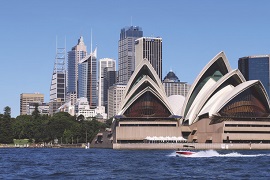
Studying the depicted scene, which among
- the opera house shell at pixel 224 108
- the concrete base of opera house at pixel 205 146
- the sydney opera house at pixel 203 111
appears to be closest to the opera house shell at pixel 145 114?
the sydney opera house at pixel 203 111

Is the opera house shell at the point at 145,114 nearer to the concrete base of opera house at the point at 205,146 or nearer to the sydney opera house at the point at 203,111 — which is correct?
the sydney opera house at the point at 203,111

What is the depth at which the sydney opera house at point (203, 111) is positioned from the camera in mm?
143250

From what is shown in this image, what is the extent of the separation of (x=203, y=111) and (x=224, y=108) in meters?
6.51

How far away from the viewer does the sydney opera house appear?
470 feet

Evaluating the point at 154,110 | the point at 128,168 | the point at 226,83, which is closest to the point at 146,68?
the point at 154,110

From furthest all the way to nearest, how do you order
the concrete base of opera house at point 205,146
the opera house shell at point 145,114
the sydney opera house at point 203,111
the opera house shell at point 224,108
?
1. the opera house shell at point 145,114
2. the sydney opera house at point 203,111
3. the opera house shell at point 224,108
4. the concrete base of opera house at point 205,146

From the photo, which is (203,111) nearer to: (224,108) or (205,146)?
(224,108)

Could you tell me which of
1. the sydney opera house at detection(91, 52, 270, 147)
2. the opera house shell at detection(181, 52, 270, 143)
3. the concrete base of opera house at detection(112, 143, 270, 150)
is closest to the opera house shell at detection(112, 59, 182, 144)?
the sydney opera house at detection(91, 52, 270, 147)

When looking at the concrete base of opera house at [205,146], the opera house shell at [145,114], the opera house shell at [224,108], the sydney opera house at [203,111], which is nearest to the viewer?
the concrete base of opera house at [205,146]

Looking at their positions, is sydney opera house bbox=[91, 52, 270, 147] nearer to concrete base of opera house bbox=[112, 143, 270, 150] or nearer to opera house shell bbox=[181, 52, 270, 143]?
opera house shell bbox=[181, 52, 270, 143]

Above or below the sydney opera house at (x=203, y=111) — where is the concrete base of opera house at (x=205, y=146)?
below

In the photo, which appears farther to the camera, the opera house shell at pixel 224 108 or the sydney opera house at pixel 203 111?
the sydney opera house at pixel 203 111

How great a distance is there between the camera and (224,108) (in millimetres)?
146625

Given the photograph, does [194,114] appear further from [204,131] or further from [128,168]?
[128,168]
